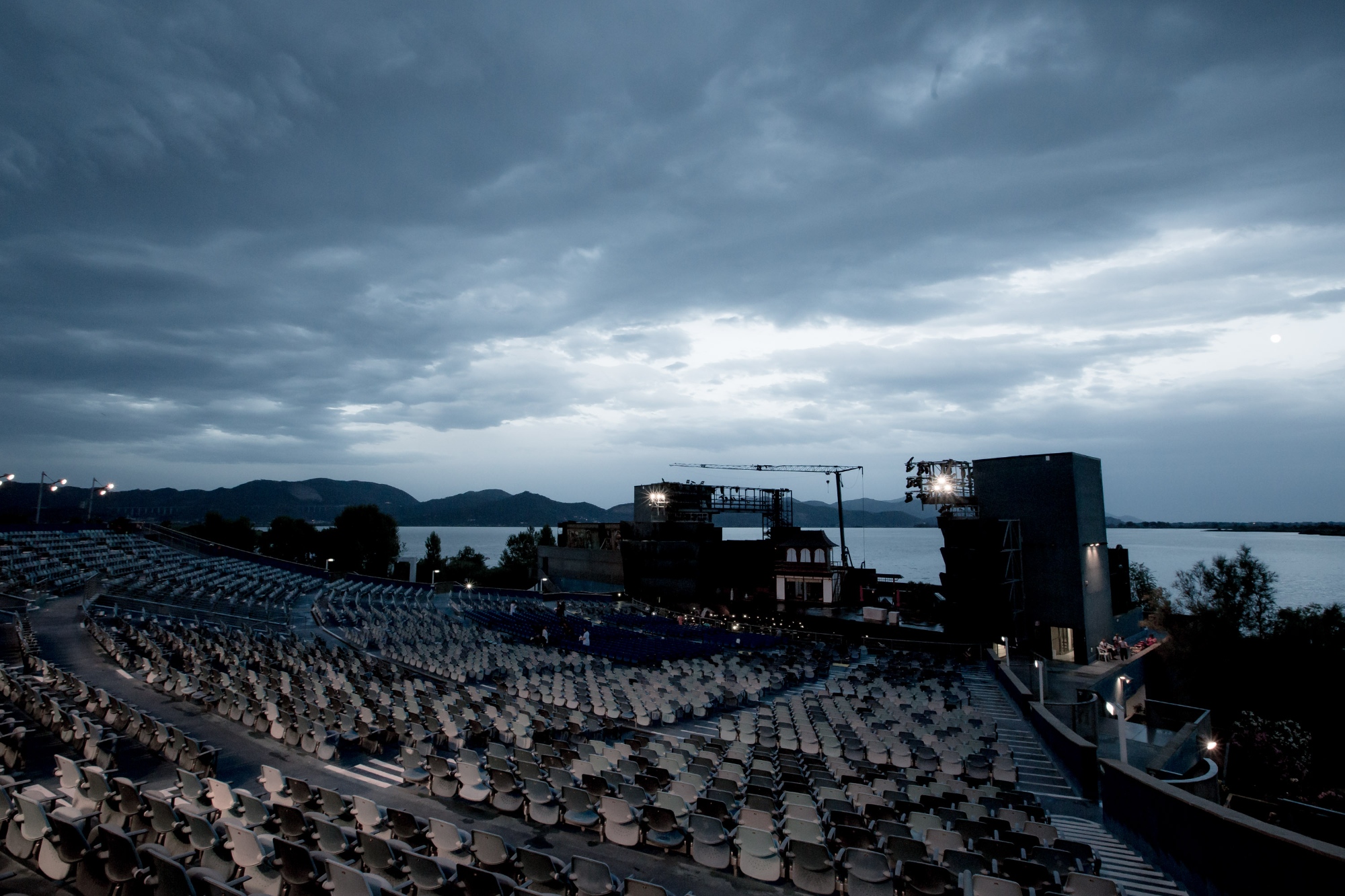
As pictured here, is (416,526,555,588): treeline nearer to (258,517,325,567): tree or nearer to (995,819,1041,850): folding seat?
(258,517,325,567): tree

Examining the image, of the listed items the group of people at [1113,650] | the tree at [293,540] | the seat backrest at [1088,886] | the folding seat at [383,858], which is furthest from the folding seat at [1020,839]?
the tree at [293,540]

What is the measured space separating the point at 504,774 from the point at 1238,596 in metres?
69.3

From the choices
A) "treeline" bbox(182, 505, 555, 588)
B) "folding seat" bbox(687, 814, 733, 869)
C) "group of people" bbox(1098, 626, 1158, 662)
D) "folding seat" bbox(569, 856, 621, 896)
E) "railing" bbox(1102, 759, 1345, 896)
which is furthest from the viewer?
"treeline" bbox(182, 505, 555, 588)

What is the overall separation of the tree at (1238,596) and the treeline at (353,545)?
68.1 meters

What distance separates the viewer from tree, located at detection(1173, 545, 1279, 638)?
5309 cm

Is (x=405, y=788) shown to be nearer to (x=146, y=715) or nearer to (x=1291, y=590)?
(x=146, y=715)

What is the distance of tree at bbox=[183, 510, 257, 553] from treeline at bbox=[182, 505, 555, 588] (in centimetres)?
8

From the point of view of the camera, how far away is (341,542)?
8669 centimetres

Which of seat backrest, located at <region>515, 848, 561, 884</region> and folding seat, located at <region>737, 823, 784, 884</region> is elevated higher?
seat backrest, located at <region>515, 848, 561, 884</region>

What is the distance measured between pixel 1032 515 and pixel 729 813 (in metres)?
32.3

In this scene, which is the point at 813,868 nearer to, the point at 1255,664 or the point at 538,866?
the point at 538,866

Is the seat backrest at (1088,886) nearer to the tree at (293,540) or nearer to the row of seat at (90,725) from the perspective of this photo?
the row of seat at (90,725)

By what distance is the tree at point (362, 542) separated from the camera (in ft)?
282

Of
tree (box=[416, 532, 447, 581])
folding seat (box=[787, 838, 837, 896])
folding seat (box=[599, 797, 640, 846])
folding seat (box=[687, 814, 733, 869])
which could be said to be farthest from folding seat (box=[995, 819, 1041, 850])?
tree (box=[416, 532, 447, 581])
